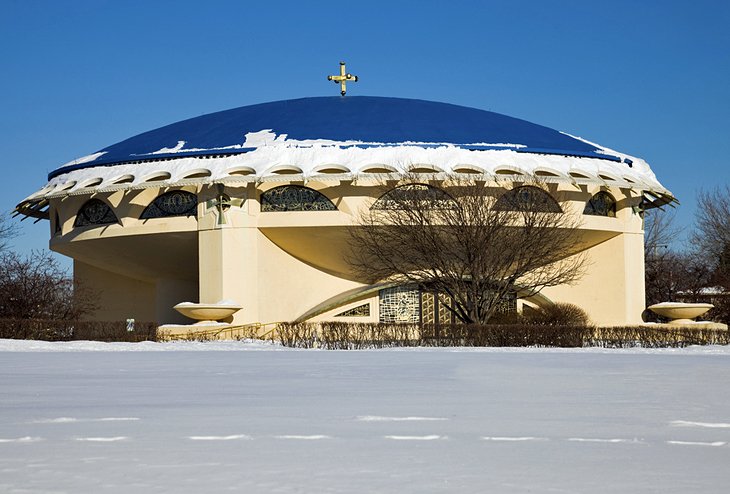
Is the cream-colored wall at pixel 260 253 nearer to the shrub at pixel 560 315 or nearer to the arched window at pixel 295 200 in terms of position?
the arched window at pixel 295 200

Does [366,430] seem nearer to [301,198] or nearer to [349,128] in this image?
[301,198]

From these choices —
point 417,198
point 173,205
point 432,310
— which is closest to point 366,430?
point 417,198

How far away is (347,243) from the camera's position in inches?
→ 1570

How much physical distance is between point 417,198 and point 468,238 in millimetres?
4022

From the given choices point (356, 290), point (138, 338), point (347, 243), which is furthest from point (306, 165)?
point (138, 338)

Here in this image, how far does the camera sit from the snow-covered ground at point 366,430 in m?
6.55

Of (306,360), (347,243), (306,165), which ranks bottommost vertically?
(306,360)

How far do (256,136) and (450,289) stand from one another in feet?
40.0

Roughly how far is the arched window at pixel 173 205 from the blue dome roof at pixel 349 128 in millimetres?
1555

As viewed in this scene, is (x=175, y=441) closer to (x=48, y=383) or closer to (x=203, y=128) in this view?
(x=48, y=383)

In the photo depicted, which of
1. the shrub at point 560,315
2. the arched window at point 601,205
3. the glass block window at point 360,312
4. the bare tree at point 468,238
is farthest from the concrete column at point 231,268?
the arched window at point 601,205

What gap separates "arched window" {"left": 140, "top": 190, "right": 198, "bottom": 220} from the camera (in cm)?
3984

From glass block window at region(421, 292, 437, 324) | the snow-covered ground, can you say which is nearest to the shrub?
glass block window at region(421, 292, 437, 324)

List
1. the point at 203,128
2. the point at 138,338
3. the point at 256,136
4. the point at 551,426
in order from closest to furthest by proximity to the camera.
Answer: the point at 551,426 < the point at 138,338 < the point at 256,136 < the point at 203,128
